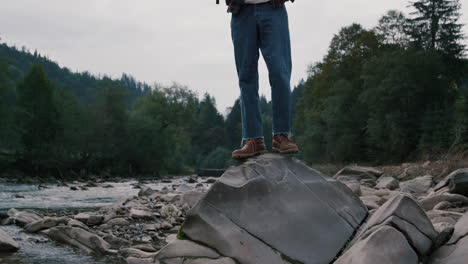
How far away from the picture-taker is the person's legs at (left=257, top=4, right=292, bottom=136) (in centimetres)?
571

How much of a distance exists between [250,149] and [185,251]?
4.97ft

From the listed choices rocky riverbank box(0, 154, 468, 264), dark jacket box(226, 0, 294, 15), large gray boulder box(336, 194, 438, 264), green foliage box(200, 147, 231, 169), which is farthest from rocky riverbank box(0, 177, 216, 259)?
green foliage box(200, 147, 231, 169)

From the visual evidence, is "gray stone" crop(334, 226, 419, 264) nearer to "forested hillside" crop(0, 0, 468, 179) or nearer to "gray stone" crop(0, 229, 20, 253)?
"gray stone" crop(0, 229, 20, 253)

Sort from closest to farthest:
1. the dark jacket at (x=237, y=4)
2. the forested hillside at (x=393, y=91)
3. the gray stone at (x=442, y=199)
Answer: the dark jacket at (x=237, y=4)
the gray stone at (x=442, y=199)
the forested hillside at (x=393, y=91)

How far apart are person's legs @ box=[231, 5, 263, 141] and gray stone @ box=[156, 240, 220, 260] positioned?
5.08 feet

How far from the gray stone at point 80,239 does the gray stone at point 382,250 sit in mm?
4804

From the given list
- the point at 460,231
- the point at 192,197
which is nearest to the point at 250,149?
the point at 460,231

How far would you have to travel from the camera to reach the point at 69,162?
50.7m

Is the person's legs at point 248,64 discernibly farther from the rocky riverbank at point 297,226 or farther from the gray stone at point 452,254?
the gray stone at point 452,254

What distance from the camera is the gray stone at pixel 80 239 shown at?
8.47 metres

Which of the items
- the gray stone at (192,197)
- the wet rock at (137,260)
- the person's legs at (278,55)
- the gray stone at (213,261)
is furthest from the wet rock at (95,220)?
the gray stone at (213,261)

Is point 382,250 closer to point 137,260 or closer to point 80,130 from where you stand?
point 137,260

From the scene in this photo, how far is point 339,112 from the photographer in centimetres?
4691

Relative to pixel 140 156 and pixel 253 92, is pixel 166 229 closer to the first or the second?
pixel 253 92
